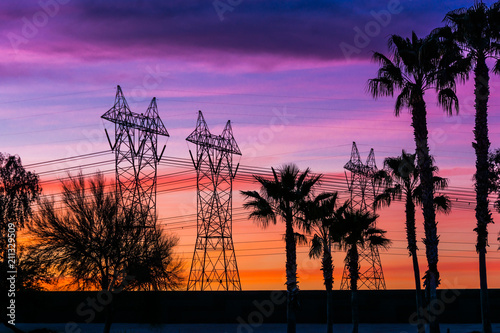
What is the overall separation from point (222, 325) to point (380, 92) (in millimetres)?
30624

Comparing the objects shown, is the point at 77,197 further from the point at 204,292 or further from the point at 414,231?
the point at 414,231

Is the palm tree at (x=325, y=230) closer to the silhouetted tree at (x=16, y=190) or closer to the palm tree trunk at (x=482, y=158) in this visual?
the palm tree trunk at (x=482, y=158)

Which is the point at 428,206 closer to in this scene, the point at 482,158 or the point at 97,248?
the point at 482,158

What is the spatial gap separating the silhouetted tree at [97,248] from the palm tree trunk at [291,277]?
973 centimetres

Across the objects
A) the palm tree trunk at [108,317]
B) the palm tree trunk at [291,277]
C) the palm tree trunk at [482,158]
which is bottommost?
the palm tree trunk at [108,317]

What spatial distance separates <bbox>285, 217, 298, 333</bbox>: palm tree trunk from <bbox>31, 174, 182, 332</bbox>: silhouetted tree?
973 centimetres

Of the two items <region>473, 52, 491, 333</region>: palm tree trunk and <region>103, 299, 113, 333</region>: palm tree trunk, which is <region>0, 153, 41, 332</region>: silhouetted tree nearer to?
<region>103, 299, 113, 333</region>: palm tree trunk

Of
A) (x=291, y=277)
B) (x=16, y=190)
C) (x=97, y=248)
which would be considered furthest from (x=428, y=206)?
(x=16, y=190)

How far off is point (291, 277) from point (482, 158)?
547 inches

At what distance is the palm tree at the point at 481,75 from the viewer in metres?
36.8

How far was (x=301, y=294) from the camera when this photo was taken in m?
59.6

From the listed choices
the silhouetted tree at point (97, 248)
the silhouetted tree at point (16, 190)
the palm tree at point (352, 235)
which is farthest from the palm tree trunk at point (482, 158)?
the silhouetted tree at point (16, 190)

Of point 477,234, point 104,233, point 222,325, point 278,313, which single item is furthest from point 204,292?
point 477,234

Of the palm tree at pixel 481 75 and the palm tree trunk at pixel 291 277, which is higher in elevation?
the palm tree at pixel 481 75
